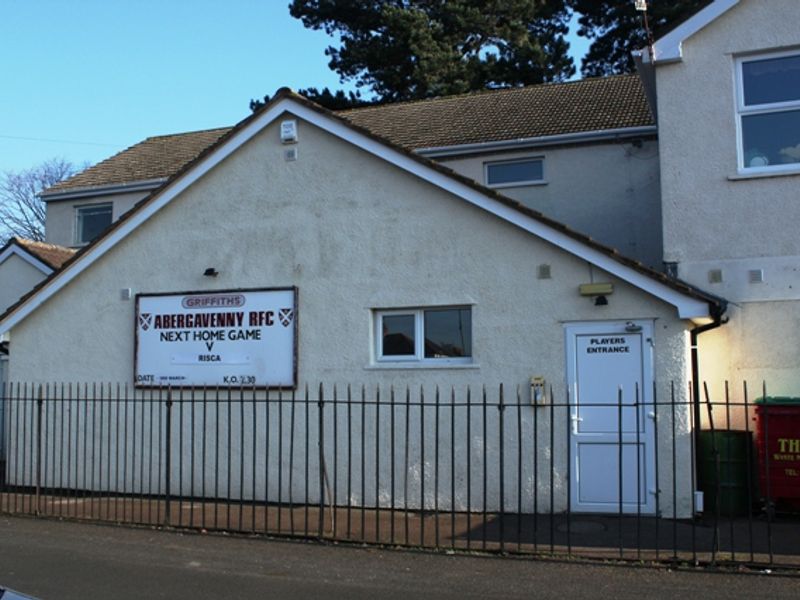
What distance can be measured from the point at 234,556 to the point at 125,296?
5289 millimetres

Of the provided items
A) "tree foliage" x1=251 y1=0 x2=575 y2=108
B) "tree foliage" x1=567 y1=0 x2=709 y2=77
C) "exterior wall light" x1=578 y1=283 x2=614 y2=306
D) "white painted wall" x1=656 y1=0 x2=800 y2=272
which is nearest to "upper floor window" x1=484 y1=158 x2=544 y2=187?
"white painted wall" x1=656 y1=0 x2=800 y2=272

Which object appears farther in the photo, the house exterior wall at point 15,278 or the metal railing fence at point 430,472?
the house exterior wall at point 15,278

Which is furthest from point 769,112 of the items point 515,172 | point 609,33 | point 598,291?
point 609,33

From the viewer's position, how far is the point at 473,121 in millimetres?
17016

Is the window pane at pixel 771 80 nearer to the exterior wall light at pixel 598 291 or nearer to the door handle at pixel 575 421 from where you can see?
the exterior wall light at pixel 598 291

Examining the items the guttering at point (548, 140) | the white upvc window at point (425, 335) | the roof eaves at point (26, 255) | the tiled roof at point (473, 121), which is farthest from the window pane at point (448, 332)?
the roof eaves at point (26, 255)

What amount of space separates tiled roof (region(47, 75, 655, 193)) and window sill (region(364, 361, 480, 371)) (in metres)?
5.31

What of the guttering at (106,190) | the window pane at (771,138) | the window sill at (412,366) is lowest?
the window sill at (412,366)

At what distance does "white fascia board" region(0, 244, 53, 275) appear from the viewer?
16.0 meters

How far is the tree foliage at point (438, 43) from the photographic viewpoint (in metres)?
28.5

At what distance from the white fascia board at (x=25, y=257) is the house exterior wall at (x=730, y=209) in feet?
37.3

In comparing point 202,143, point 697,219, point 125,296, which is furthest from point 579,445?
point 202,143

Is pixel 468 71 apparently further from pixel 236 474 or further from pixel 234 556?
pixel 234 556

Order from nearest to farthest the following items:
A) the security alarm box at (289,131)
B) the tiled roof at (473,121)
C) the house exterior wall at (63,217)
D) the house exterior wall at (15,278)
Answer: the security alarm box at (289,131) → the tiled roof at (473,121) → the house exterior wall at (15,278) → the house exterior wall at (63,217)
